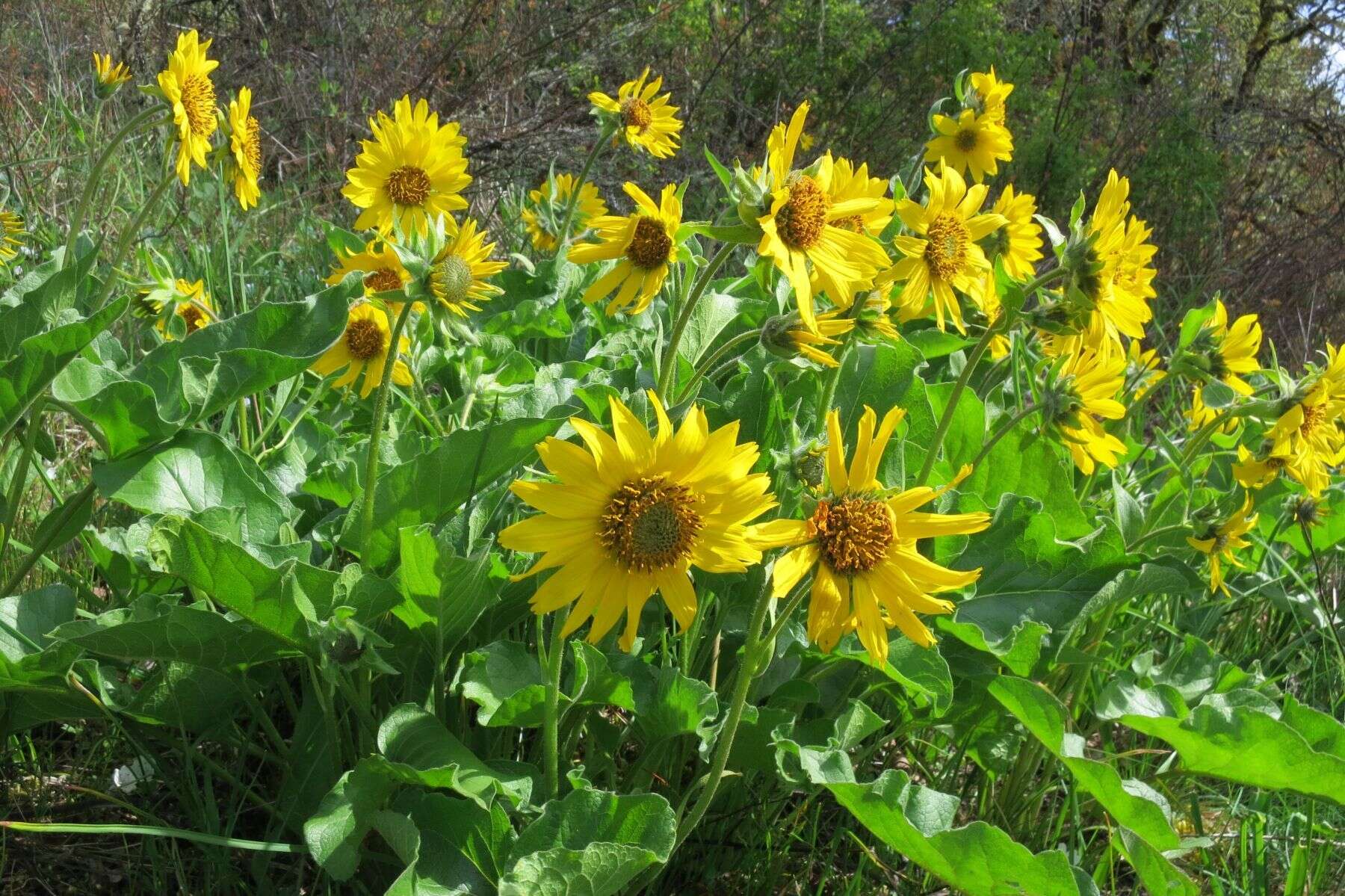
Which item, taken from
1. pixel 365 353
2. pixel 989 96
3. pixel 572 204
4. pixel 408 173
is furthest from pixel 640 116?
pixel 365 353

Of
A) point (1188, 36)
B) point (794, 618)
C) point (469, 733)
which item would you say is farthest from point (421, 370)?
point (1188, 36)

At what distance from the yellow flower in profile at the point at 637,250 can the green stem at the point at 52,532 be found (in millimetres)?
729

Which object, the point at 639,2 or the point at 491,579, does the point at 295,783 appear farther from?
the point at 639,2

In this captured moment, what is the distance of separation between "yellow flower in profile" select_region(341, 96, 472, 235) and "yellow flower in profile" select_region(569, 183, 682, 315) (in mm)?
541

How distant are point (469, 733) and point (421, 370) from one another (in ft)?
2.42

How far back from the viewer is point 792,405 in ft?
6.46

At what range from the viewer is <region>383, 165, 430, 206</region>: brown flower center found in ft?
7.16

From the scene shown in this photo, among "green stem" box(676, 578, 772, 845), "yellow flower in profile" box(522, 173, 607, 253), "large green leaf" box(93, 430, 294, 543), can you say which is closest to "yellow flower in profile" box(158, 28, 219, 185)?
"large green leaf" box(93, 430, 294, 543)

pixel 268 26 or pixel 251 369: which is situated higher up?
pixel 268 26

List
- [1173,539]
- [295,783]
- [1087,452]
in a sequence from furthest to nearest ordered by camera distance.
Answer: [1173,539], [1087,452], [295,783]

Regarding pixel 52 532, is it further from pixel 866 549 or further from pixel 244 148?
pixel 866 549

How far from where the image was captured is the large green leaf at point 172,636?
127 cm

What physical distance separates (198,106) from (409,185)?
0.42 meters

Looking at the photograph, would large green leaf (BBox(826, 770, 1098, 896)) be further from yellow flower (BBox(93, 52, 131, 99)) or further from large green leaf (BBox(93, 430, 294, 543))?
yellow flower (BBox(93, 52, 131, 99))
